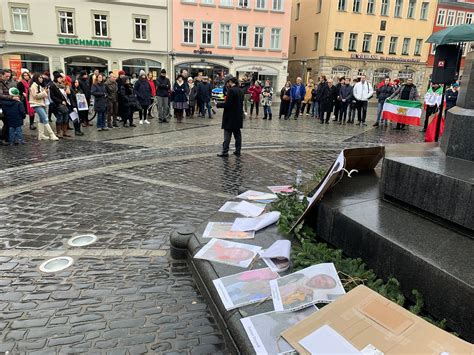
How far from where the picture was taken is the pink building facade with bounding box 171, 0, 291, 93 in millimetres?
35250

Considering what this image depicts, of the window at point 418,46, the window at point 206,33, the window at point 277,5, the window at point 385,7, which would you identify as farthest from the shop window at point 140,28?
the window at point 418,46

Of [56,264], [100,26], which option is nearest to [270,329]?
[56,264]

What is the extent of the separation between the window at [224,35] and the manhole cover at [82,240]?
34645 mm

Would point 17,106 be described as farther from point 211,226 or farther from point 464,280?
point 464,280

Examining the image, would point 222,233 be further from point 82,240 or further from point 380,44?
point 380,44

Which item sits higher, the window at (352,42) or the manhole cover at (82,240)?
the window at (352,42)

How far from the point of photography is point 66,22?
3188cm

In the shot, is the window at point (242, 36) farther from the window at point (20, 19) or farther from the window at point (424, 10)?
the window at point (424, 10)

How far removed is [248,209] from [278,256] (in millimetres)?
1572

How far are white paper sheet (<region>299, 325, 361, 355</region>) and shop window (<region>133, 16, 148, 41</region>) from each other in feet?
114

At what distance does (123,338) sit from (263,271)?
123 cm

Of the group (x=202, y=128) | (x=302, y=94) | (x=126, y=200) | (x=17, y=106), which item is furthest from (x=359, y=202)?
(x=302, y=94)

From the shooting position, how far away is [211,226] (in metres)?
4.52

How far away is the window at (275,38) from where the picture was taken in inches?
1492
